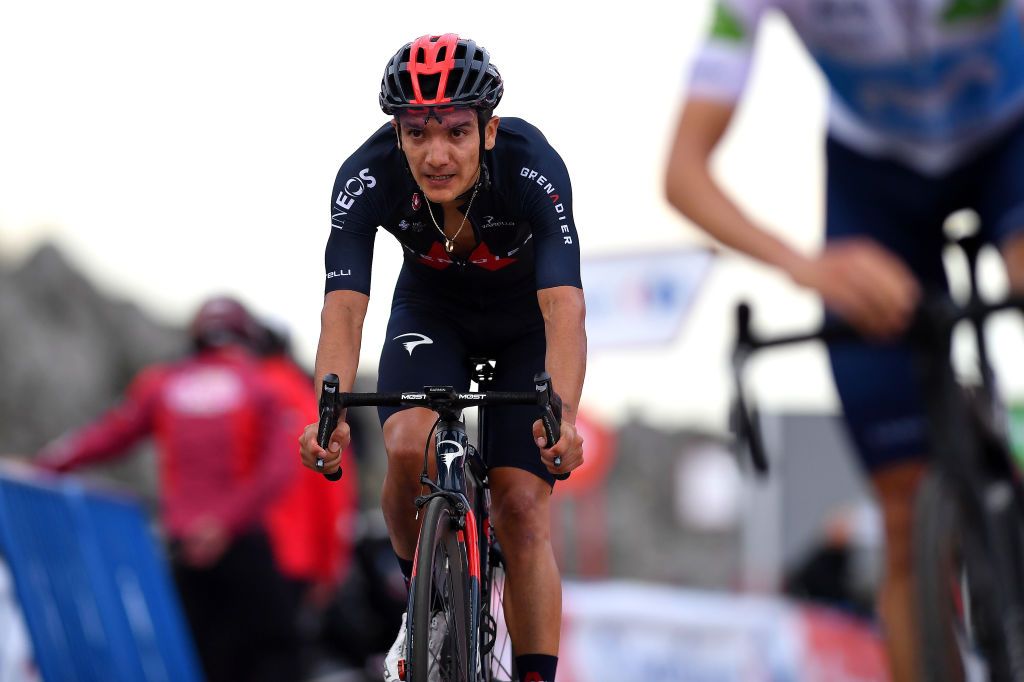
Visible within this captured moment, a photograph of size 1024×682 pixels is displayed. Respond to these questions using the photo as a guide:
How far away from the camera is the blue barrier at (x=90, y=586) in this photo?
6477 mm

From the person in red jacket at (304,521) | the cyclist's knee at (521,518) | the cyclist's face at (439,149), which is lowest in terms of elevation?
the person in red jacket at (304,521)

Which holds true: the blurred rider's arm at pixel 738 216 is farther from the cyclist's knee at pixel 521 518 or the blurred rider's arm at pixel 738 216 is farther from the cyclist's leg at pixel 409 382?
the cyclist's knee at pixel 521 518

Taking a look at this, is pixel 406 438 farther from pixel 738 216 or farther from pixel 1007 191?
pixel 1007 191

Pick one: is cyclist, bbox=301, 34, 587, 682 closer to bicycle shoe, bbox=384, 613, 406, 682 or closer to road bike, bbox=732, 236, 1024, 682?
bicycle shoe, bbox=384, 613, 406, 682

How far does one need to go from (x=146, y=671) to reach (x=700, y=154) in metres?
6.11

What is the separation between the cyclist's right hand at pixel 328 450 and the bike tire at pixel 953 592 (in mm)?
1388

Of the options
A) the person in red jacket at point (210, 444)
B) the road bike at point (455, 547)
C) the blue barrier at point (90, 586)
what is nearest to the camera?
the road bike at point (455, 547)

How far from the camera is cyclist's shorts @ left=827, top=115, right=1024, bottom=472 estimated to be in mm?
4199

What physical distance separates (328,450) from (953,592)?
5.01 ft

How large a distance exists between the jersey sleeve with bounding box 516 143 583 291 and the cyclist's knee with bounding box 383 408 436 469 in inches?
28.4

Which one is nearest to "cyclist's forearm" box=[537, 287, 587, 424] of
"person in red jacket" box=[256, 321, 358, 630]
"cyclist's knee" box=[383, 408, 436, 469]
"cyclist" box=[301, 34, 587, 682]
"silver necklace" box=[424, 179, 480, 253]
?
"cyclist" box=[301, 34, 587, 682]

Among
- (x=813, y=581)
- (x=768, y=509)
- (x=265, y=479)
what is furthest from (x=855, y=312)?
(x=768, y=509)

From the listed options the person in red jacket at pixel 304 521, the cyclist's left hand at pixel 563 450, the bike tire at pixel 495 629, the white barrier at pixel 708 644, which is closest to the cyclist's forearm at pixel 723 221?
the cyclist's left hand at pixel 563 450

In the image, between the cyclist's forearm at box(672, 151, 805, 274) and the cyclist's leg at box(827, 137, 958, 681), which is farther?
the cyclist's leg at box(827, 137, 958, 681)
